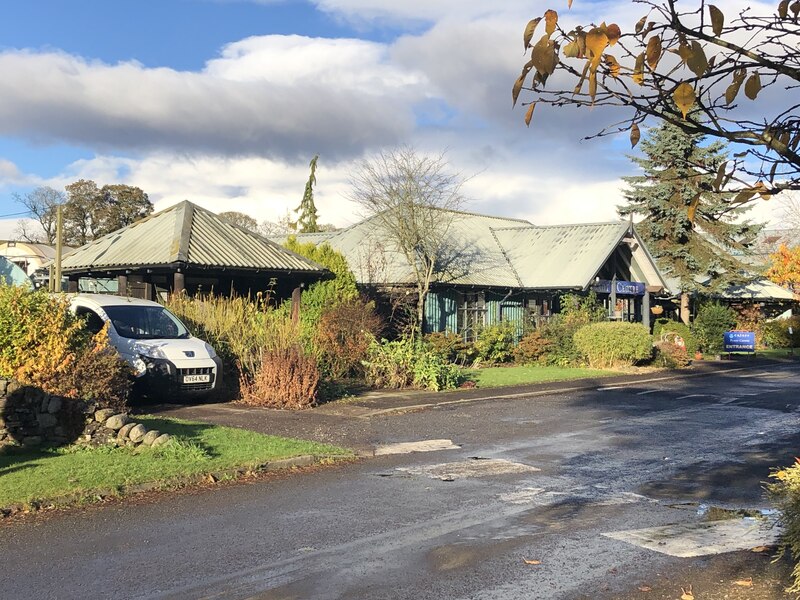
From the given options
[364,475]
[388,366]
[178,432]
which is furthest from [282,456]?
[388,366]

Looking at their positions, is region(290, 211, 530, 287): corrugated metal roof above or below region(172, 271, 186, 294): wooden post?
above

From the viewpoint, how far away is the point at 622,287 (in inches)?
1355

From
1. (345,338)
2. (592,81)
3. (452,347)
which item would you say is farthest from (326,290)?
(592,81)

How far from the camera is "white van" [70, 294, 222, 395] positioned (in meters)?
15.3

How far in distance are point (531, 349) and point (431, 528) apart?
2133 centimetres

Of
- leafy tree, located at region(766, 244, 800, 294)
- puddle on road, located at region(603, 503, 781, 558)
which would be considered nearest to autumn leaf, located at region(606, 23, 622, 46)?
puddle on road, located at region(603, 503, 781, 558)

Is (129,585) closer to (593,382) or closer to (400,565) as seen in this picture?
(400,565)

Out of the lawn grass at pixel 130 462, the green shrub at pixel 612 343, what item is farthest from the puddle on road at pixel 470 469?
the green shrub at pixel 612 343

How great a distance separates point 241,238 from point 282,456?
554 inches

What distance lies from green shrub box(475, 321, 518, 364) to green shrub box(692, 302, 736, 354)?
1299cm

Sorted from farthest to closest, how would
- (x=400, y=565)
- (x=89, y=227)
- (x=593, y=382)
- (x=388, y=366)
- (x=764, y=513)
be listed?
(x=89, y=227)
(x=593, y=382)
(x=388, y=366)
(x=764, y=513)
(x=400, y=565)

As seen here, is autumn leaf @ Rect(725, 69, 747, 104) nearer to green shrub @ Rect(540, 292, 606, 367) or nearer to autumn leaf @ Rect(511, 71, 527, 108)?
autumn leaf @ Rect(511, 71, 527, 108)

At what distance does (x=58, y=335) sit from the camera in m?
11.8

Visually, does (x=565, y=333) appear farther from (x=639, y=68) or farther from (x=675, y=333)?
(x=639, y=68)
